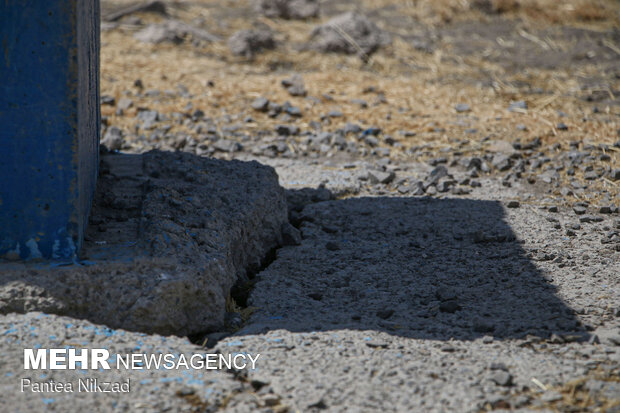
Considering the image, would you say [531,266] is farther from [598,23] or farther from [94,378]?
[598,23]

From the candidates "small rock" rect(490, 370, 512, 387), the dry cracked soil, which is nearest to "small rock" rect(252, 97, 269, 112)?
the dry cracked soil

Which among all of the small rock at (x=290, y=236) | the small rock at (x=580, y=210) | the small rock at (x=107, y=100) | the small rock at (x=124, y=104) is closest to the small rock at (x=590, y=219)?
the small rock at (x=580, y=210)

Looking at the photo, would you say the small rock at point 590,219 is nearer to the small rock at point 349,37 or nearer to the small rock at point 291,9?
the small rock at point 349,37

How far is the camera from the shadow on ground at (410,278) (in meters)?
2.72

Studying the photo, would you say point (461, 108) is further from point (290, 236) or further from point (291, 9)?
point (291, 9)

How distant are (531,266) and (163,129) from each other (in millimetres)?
3235

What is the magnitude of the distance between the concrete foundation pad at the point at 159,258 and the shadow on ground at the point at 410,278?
7.9 inches

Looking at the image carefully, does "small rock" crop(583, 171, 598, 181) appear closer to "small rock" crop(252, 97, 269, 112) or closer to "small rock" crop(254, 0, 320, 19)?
"small rock" crop(252, 97, 269, 112)

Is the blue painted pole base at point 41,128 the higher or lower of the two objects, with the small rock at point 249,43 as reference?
higher

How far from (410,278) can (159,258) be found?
1.23m

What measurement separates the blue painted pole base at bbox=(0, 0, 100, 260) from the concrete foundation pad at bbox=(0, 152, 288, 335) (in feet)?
0.41

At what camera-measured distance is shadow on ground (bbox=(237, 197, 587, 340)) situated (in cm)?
272

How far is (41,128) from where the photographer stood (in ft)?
8.05

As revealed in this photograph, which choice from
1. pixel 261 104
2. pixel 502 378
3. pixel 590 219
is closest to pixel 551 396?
pixel 502 378
